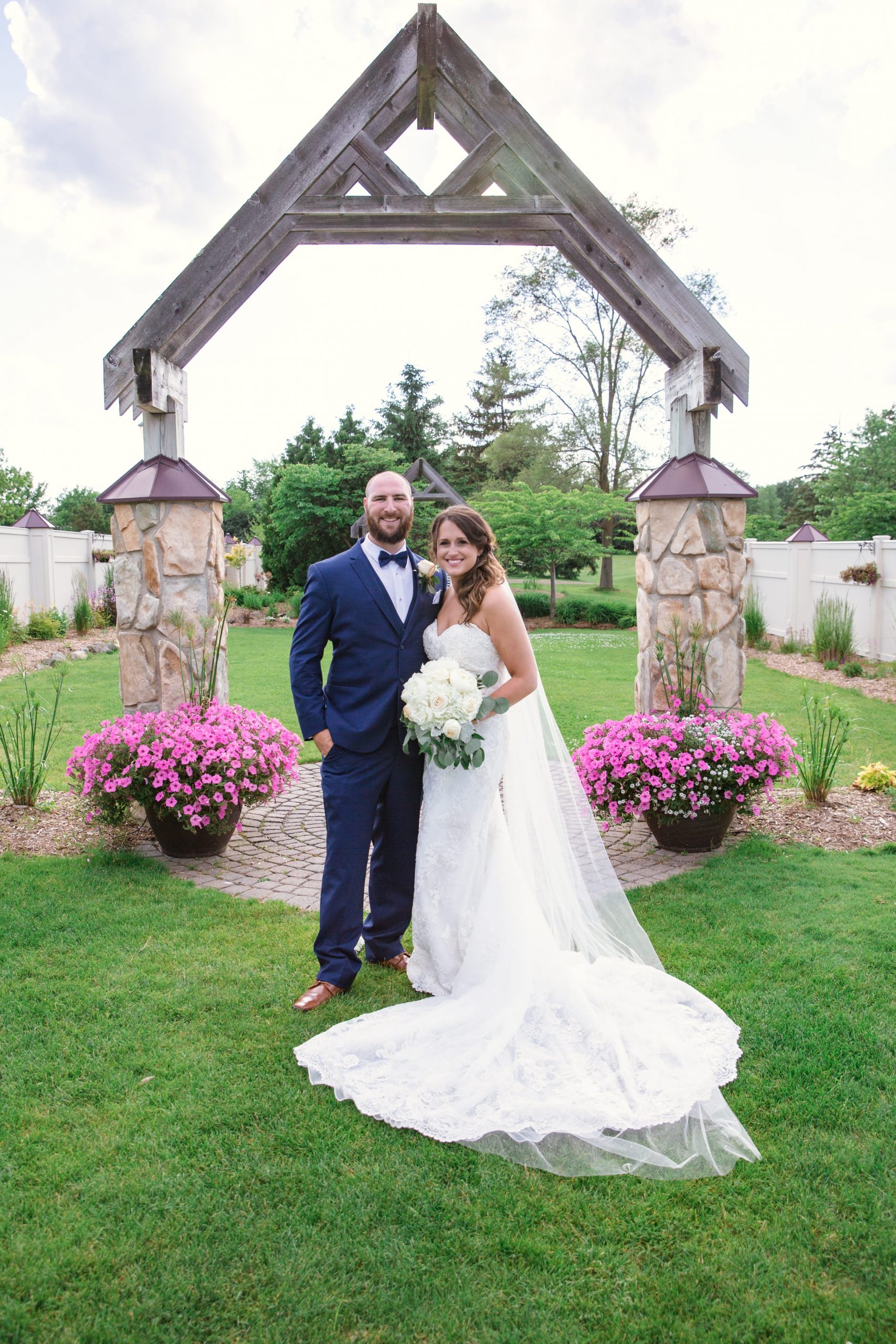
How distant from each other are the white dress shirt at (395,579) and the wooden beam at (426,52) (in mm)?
3264

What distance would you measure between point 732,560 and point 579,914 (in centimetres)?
291

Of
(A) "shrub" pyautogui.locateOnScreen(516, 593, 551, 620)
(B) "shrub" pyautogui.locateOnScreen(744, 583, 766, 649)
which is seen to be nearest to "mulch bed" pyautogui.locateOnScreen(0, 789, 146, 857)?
(B) "shrub" pyautogui.locateOnScreen(744, 583, 766, 649)

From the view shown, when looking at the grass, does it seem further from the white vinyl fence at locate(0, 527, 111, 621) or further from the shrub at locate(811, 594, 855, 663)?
Result: the white vinyl fence at locate(0, 527, 111, 621)

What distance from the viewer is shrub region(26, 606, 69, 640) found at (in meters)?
15.3

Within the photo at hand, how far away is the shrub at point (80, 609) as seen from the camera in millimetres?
16375

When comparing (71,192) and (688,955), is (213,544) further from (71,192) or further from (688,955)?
(71,192)

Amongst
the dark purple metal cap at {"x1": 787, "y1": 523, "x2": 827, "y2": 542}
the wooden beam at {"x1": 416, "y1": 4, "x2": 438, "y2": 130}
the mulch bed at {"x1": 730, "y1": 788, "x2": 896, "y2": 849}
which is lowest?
the mulch bed at {"x1": 730, "y1": 788, "x2": 896, "y2": 849}

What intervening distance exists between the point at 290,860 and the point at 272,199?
4032 millimetres

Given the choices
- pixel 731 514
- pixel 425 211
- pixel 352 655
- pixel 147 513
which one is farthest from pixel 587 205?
pixel 352 655

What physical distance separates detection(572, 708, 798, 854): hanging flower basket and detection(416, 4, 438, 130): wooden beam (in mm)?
4064

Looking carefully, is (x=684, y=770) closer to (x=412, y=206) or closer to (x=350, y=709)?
(x=350, y=709)

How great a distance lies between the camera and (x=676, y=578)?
5.62 m

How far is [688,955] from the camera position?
388 cm

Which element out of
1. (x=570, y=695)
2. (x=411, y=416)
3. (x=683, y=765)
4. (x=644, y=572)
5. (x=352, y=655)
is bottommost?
(x=570, y=695)
